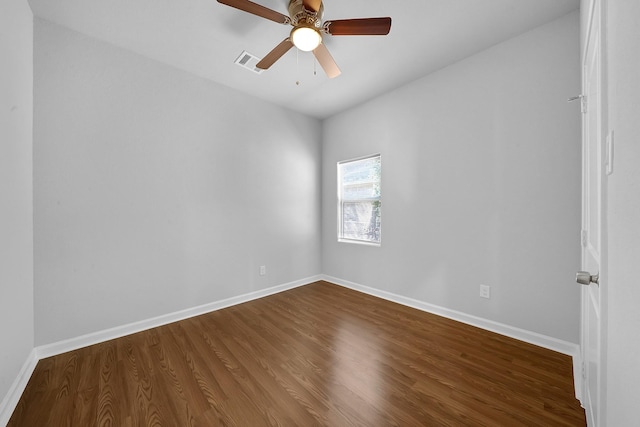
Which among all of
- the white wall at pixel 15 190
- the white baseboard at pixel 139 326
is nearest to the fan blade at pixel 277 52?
the white wall at pixel 15 190

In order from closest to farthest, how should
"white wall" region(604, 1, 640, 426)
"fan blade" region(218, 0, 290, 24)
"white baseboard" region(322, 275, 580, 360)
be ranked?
"white wall" region(604, 1, 640, 426) < "fan blade" region(218, 0, 290, 24) < "white baseboard" region(322, 275, 580, 360)

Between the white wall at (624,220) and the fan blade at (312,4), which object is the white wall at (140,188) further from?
the white wall at (624,220)

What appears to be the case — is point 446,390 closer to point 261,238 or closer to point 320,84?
point 261,238

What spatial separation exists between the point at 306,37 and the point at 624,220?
2004 mm

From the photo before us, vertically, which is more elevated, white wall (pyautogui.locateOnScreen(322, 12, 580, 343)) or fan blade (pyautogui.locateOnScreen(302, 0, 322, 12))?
fan blade (pyautogui.locateOnScreen(302, 0, 322, 12))

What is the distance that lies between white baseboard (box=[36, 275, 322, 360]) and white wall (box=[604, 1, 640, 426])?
10.4 ft

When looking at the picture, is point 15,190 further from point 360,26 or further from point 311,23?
point 360,26

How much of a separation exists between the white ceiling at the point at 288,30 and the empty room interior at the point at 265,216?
0.07 ft

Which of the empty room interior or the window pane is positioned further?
the window pane

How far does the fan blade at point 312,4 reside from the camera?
1.66m

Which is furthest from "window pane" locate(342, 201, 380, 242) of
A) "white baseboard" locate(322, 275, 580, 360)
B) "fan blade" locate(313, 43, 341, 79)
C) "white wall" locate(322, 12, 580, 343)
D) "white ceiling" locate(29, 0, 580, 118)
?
"fan blade" locate(313, 43, 341, 79)

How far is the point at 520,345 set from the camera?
2148mm

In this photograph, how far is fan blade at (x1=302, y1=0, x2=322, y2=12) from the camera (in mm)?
1658

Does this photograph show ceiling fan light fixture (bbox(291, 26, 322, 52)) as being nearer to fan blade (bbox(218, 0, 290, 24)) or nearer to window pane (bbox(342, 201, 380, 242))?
fan blade (bbox(218, 0, 290, 24))
